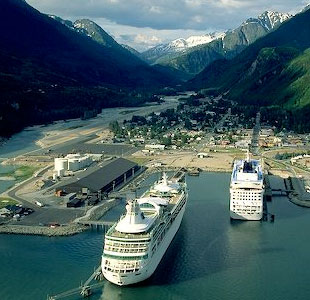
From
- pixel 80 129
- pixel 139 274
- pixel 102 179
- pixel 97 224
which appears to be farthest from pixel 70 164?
pixel 80 129

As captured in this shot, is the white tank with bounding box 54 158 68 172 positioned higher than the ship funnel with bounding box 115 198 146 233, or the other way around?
the ship funnel with bounding box 115 198 146 233

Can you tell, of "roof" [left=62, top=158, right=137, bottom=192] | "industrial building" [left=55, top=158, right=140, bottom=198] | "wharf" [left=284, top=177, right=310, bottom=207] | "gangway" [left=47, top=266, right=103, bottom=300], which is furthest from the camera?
"roof" [left=62, top=158, right=137, bottom=192]

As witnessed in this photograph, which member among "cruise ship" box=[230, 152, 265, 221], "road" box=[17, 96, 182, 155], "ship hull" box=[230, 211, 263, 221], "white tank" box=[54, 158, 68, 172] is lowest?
"road" box=[17, 96, 182, 155]

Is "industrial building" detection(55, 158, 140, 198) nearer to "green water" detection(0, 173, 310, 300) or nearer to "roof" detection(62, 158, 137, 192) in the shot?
"roof" detection(62, 158, 137, 192)

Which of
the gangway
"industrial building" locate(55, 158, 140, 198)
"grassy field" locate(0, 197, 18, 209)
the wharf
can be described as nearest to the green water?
the gangway

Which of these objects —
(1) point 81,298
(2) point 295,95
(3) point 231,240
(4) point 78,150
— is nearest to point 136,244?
(1) point 81,298

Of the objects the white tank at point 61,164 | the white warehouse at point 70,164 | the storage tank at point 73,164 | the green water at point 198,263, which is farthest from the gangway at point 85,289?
the storage tank at point 73,164

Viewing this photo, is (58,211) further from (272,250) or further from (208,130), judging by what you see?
(208,130)

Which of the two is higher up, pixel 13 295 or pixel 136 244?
pixel 136 244
